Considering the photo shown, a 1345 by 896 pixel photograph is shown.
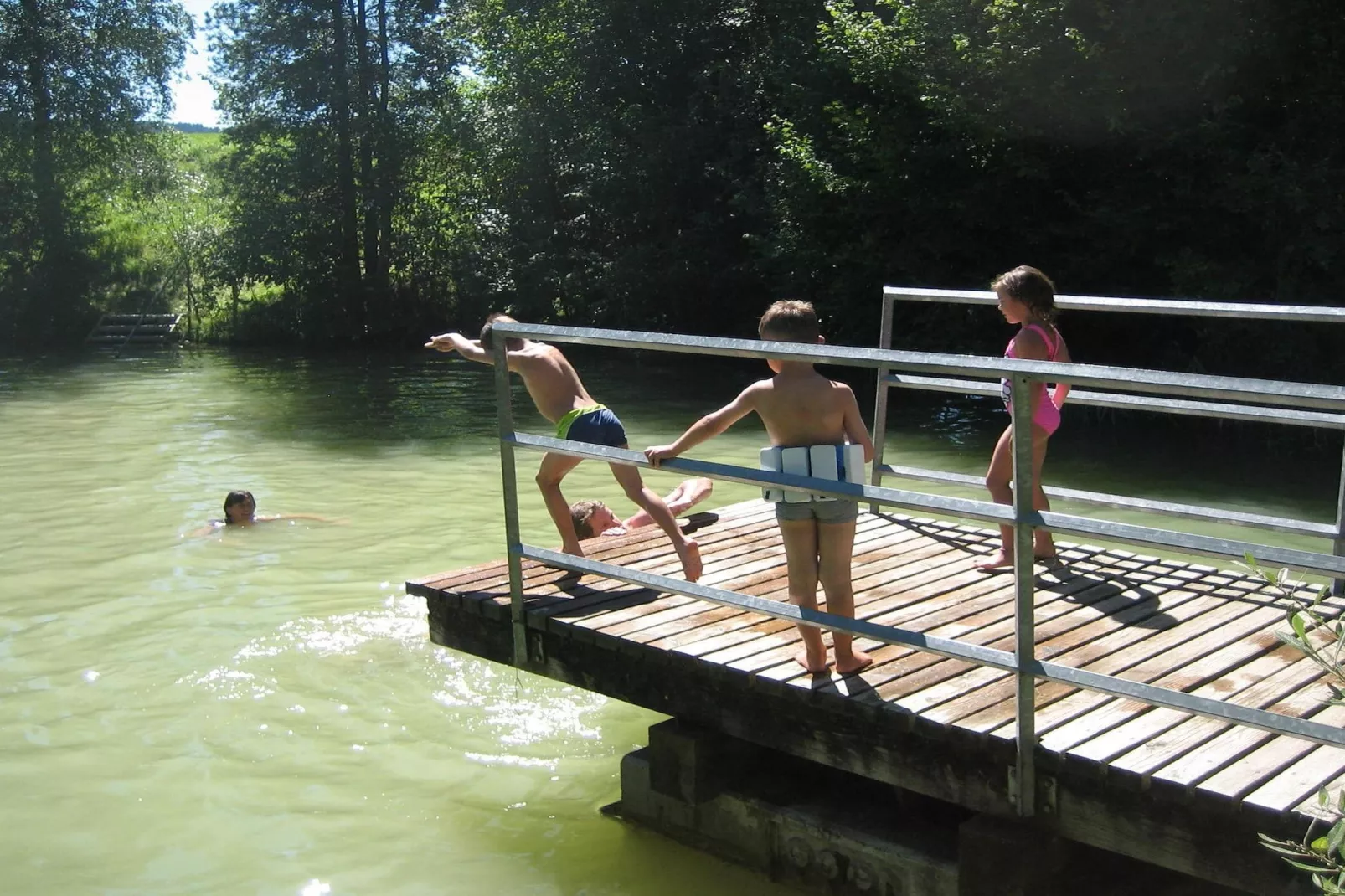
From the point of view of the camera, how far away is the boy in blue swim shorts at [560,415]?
6.80 metres

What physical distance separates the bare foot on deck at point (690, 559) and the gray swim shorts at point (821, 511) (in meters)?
1.42

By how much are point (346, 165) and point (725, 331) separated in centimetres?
1231

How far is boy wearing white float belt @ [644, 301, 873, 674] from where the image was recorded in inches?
191

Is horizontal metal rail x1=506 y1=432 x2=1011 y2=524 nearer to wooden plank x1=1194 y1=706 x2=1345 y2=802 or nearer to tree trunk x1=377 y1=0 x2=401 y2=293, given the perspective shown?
wooden plank x1=1194 y1=706 x2=1345 y2=802

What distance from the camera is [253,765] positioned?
6938 mm

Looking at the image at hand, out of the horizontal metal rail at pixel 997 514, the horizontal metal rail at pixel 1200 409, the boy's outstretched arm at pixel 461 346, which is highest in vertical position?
the boy's outstretched arm at pixel 461 346

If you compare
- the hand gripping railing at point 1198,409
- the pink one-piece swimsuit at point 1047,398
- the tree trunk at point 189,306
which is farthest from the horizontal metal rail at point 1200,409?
the tree trunk at point 189,306

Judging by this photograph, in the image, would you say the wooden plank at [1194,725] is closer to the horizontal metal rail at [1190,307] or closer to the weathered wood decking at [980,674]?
the weathered wood decking at [980,674]

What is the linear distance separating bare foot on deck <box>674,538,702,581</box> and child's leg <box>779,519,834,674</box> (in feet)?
4.32

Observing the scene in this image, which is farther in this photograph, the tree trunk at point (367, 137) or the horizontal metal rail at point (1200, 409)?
the tree trunk at point (367, 137)

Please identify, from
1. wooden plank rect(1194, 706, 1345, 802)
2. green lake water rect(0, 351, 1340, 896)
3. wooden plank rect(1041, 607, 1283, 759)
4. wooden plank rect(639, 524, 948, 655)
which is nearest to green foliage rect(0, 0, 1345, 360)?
green lake water rect(0, 351, 1340, 896)

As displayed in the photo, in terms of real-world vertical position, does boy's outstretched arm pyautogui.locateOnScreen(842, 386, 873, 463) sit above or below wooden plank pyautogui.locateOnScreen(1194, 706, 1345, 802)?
above

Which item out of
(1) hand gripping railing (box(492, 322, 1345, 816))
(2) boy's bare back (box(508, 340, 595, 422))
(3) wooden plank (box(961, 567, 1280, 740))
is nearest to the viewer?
(1) hand gripping railing (box(492, 322, 1345, 816))

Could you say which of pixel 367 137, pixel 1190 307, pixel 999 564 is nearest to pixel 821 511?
pixel 999 564
